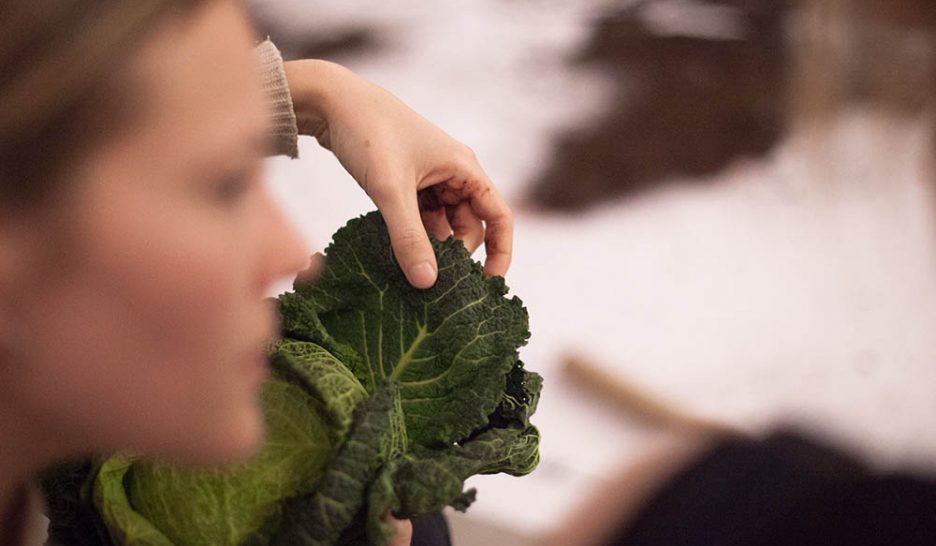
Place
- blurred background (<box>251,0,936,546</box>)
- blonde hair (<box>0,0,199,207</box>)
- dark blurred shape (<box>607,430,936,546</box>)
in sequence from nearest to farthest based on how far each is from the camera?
1. blonde hair (<box>0,0,199,207</box>)
2. dark blurred shape (<box>607,430,936,546</box>)
3. blurred background (<box>251,0,936,546</box>)

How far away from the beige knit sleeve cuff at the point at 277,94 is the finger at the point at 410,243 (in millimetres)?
140

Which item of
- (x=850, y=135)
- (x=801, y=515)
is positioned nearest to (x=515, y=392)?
(x=801, y=515)

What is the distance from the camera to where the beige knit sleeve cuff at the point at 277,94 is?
2.52 ft

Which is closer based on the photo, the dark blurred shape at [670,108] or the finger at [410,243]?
the finger at [410,243]

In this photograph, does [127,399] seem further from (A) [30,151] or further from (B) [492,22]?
(B) [492,22]

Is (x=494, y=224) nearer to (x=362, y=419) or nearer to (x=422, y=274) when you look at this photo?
(x=422, y=274)

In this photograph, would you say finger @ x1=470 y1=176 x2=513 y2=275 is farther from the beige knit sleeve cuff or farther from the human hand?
the beige knit sleeve cuff

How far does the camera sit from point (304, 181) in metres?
1.88

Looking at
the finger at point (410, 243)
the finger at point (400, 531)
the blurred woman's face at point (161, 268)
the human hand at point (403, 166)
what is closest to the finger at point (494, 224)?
the human hand at point (403, 166)

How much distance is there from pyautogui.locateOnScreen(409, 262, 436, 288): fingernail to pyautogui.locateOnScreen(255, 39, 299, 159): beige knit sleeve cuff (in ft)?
0.69

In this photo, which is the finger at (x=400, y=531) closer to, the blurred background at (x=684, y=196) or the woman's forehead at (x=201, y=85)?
the woman's forehead at (x=201, y=85)

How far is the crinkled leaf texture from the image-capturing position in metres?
0.62

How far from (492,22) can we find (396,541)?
205cm

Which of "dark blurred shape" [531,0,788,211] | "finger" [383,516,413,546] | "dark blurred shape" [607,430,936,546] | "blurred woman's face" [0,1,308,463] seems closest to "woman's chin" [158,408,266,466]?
"blurred woman's face" [0,1,308,463]
